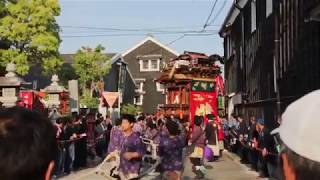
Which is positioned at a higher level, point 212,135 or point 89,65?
point 89,65

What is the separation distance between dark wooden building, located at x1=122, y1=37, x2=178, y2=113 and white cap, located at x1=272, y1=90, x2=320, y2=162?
196 feet

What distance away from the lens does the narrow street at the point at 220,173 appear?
17438 millimetres

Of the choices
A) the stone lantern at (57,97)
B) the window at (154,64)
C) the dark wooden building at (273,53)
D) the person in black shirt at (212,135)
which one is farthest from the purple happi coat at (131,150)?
the window at (154,64)

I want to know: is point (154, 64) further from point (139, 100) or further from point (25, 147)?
point (25, 147)

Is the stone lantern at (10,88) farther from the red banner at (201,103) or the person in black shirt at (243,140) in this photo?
the red banner at (201,103)

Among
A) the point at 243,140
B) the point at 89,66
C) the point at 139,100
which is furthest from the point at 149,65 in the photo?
the point at 243,140

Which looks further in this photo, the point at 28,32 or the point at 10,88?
the point at 28,32

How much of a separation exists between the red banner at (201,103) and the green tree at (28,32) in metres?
10.3

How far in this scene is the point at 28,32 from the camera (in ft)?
108

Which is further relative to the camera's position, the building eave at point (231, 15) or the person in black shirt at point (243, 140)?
the building eave at point (231, 15)

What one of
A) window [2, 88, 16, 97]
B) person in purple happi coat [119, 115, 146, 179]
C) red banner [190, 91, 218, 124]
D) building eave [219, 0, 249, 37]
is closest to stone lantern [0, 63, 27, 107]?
window [2, 88, 16, 97]

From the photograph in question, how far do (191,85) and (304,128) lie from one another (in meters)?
24.3

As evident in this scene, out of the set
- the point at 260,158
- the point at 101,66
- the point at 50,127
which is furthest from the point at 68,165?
the point at 101,66

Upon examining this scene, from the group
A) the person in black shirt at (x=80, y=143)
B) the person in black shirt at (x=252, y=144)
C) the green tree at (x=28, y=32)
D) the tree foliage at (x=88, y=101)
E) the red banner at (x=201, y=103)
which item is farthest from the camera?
the tree foliage at (x=88, y=101)
